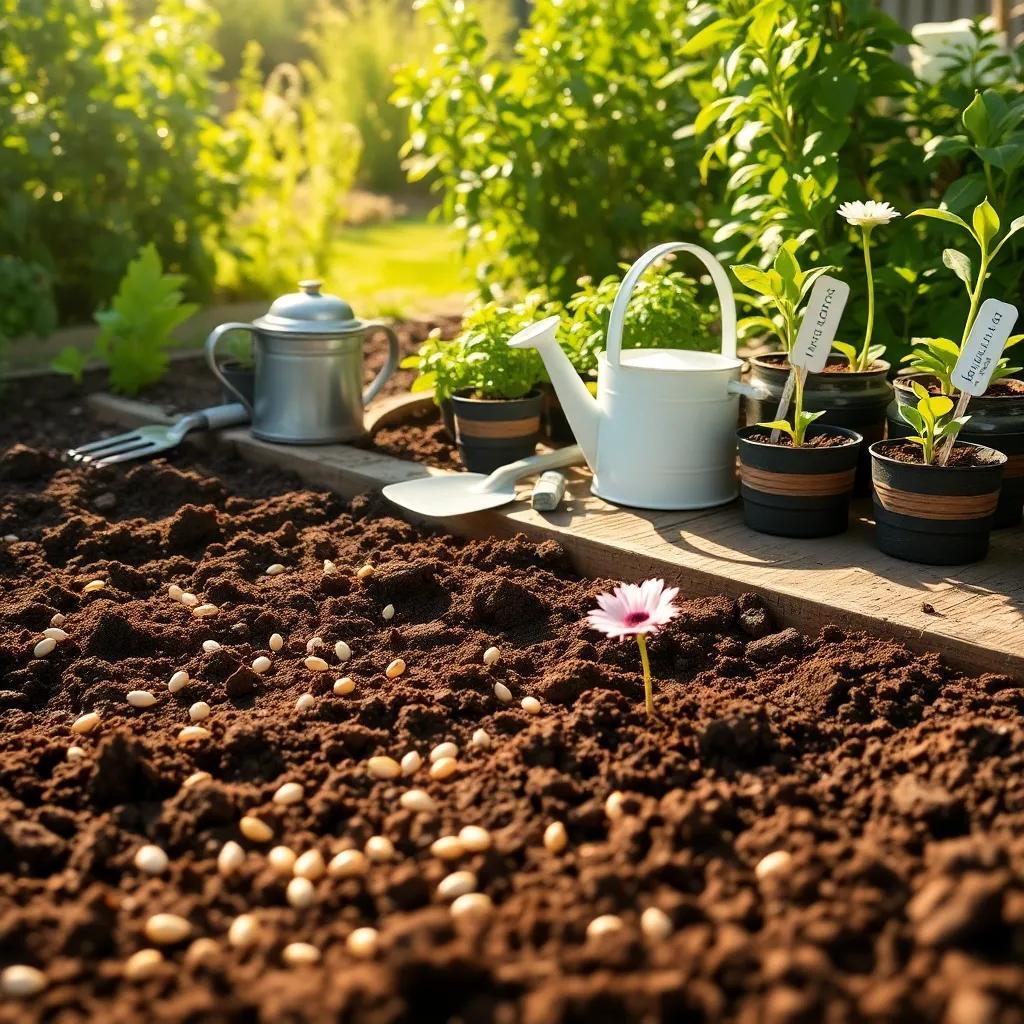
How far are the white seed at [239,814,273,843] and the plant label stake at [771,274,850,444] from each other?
1537mm

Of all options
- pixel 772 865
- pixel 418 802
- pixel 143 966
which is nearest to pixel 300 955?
pixel 143 966

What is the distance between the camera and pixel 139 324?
433cm

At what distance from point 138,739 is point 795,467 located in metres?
1.50

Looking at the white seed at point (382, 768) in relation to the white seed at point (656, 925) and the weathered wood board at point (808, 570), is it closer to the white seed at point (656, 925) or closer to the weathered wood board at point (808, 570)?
the white seed at point (656, 925)

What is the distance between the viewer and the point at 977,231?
2.57 m

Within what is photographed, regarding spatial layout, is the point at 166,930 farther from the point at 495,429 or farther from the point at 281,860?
the point at 495,429

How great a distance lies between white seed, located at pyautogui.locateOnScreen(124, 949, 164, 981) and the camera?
1.46m

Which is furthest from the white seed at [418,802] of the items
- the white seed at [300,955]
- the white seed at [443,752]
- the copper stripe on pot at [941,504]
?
the copper stripe on pot at [941,504]

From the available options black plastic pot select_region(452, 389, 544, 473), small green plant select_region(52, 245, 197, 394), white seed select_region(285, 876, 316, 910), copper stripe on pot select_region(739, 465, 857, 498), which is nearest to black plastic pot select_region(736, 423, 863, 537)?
copper stripe on pot select_region(739, 465, 857, 498)

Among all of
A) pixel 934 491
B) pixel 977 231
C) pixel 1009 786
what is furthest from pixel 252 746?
pixel 977 231

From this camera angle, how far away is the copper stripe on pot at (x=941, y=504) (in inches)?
100

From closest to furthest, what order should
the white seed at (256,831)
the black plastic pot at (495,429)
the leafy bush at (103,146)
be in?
the white seed at (256,831) < the black plastic pot at (495,429) < the leafy bush at (103,146)

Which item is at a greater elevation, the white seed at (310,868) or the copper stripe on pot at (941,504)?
the copper stripe on pot at (941,504)

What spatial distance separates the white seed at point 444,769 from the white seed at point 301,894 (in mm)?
360
